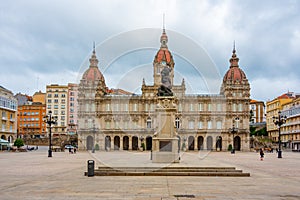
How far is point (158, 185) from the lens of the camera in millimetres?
14938

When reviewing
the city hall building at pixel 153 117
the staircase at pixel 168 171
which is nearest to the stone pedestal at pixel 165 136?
the staircase at pixel 168 171

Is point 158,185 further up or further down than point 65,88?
further down

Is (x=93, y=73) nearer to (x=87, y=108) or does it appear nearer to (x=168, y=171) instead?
(x=87, y=108)

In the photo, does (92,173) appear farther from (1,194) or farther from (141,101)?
(141,101)

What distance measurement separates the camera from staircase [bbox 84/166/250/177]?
18953mm

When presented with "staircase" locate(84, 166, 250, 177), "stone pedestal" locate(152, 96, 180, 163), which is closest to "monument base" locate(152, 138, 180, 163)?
"stone pedestal" locate(152, 96, 180, 163)

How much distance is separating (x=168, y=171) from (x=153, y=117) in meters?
61.1

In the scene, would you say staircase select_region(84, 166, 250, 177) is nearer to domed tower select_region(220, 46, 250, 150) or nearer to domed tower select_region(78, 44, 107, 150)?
domed tower select_region(220, 46, 250, 150)

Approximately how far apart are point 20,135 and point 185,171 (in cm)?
10583

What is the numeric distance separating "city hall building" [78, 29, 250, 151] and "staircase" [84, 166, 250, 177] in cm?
5940

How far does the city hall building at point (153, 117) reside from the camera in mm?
79812

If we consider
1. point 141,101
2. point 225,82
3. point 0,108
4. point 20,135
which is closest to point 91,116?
point 141,101

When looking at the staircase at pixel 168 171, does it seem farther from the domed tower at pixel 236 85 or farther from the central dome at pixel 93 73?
the central dome at pixel 93 73

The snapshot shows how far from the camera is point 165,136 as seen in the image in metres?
23.4
